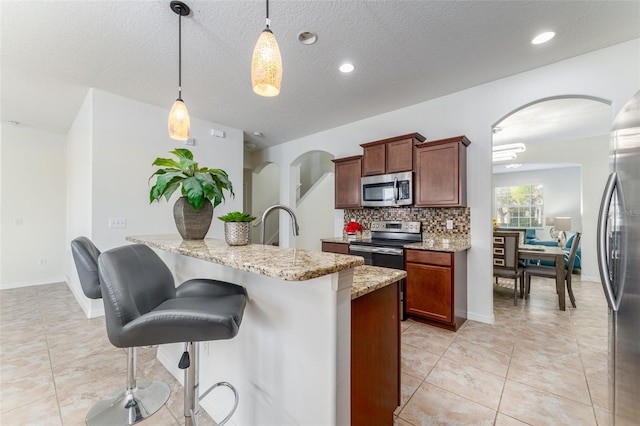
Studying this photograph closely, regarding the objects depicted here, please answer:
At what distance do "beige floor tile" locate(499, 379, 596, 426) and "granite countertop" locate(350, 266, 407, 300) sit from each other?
1203 mm

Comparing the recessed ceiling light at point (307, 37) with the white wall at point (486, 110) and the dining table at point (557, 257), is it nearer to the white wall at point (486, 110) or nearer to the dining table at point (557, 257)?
the white wall at point (486, 110)

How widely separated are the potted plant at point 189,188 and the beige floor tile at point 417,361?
1892 millimetres

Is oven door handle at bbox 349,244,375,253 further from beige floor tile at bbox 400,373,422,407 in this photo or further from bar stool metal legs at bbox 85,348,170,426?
bar stool metal legs at bbox 85,348,170,426

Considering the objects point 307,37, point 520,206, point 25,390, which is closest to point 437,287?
point 307,37

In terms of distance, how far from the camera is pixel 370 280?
4.08 ft

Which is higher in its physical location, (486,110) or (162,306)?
(486,110)

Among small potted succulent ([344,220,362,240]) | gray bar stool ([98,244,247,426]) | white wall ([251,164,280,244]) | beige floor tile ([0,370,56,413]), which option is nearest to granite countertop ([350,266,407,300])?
gray bar stool ([98,244,247,426])

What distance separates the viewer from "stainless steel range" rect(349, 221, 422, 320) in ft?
10.2

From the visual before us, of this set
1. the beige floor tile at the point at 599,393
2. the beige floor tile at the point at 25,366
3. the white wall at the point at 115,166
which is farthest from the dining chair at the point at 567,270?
the beige floor tile at the point at 25,366

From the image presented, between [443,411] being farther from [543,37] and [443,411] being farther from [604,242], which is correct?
[543,37]

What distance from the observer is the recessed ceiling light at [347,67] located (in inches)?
106

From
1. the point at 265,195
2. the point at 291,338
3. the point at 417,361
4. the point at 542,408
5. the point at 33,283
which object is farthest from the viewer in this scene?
the point at 265,195

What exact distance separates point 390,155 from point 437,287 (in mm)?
1729

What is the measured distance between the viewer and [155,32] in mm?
2199
